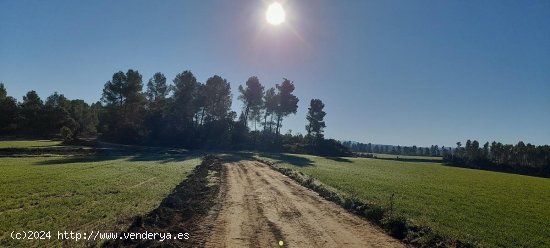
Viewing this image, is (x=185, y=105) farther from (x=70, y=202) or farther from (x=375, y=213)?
(x=375, y=213)

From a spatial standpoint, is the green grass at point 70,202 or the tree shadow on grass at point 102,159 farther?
the tree shadow on grass at point 102,159

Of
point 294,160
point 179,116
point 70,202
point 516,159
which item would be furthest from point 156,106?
point 516,159

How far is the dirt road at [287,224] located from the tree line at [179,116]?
306 feet

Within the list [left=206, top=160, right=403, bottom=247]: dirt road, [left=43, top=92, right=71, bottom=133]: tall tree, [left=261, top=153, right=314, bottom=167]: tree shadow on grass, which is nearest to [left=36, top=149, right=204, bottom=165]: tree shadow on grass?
[left=261, top=153, right=314, bottom=167]: tree shadow on grass

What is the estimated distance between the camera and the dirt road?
15344 millimetres

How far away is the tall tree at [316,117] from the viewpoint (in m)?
146

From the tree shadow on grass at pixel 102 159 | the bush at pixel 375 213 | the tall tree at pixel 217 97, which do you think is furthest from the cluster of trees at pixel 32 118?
the bush at pixel 375 213

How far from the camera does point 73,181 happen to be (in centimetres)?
2962

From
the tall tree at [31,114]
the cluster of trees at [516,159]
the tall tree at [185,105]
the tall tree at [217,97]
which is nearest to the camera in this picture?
the tall tree at [31,114]

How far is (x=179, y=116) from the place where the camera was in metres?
125

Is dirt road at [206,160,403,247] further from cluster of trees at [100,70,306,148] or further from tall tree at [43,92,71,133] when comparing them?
tall tree at [43,92,71,133]

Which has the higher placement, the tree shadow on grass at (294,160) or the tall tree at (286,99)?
the tall tree at (286,99)

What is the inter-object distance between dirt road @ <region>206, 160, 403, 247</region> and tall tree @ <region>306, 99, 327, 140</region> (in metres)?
119

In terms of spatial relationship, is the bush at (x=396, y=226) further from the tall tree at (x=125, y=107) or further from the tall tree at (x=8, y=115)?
the tall tree at (x=8, y=115)
